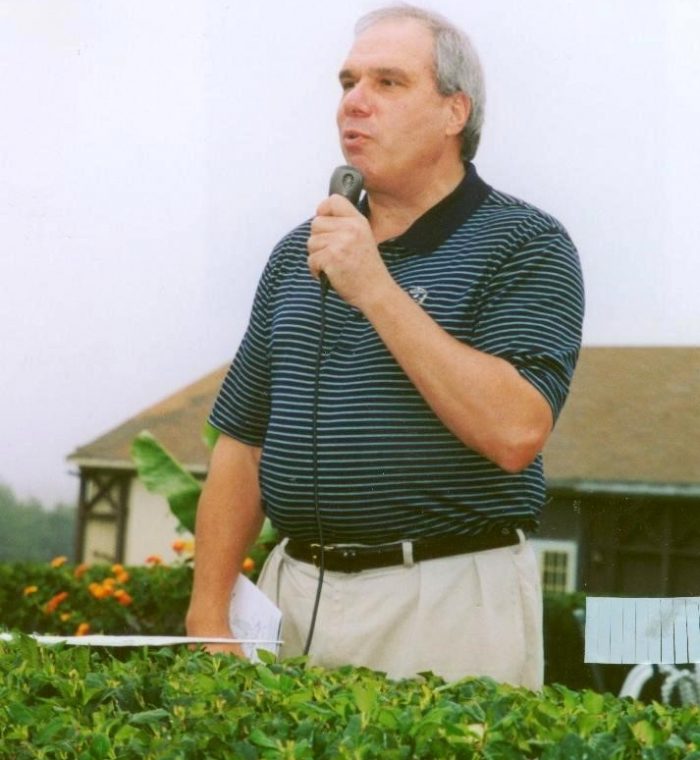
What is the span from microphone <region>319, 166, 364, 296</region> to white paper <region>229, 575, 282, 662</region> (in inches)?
23.0

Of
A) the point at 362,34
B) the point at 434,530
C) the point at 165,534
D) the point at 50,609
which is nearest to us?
the point at 434,530

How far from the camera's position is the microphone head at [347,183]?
2.63 metres

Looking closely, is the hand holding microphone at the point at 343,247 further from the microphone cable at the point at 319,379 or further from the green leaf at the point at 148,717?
the green leaf at the point at 148,717

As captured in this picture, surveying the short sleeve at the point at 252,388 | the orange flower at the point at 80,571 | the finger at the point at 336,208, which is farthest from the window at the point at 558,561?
the finger at the point at 336,208

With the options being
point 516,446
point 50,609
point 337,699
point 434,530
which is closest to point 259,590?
point 434,530

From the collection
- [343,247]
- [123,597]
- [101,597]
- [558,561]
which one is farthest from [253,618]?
[558,561]

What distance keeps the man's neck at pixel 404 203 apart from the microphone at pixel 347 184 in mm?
231

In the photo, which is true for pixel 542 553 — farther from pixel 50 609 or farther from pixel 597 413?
pixel 50 609

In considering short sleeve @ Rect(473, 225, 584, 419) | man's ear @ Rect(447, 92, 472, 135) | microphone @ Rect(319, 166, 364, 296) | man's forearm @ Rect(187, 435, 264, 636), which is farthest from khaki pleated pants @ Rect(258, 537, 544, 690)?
man's ear @ Rect(447, 92, 472, 135)

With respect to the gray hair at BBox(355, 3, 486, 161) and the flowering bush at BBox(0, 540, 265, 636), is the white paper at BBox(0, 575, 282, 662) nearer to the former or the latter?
the gray hair at BBox(355, 3, 486, 161)

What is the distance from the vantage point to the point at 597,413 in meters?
20.3

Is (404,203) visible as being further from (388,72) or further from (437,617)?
(437,617)

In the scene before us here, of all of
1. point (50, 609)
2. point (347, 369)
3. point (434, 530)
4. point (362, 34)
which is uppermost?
point (362, 34)

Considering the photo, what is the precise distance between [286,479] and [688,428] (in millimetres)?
17091
